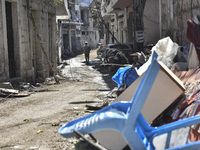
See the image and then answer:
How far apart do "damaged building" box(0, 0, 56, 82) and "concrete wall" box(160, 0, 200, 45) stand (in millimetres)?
4864

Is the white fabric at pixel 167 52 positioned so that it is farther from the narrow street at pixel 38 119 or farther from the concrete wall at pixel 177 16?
Answer: the narrow street at pixel 38 119

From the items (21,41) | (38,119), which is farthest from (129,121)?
(21,41)

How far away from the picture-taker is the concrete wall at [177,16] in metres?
6.95

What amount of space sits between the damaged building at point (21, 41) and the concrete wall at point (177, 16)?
16.0 ft

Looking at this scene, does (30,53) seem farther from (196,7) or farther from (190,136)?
(190,136)

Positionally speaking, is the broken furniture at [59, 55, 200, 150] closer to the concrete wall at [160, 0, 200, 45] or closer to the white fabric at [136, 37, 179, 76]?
the white fabric at [136, 37, 179, 76]

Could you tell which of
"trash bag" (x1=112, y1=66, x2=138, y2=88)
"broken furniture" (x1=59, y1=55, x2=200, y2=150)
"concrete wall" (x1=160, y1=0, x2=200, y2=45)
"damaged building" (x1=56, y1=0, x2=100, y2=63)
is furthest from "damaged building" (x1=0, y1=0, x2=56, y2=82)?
"damaged building" (x1=56, y1=0, x2=100, y2=63)

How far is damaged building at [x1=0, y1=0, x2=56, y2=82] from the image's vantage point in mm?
9703

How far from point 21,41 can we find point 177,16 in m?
5.75

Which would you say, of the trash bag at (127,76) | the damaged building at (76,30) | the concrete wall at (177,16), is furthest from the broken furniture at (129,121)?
the damaged building at (76,30)

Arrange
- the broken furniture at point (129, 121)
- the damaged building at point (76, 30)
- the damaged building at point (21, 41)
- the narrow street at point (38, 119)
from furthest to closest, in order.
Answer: the damaged building at point (76, 30) → the damaged building at point (21, 41) → the narrow street at point (38, 119) → the broken furniture at point (129, 121)

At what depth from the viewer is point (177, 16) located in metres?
8.01

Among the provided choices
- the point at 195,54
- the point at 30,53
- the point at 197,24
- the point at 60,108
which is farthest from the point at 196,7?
the point at 30,53

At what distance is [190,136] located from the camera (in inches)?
137
